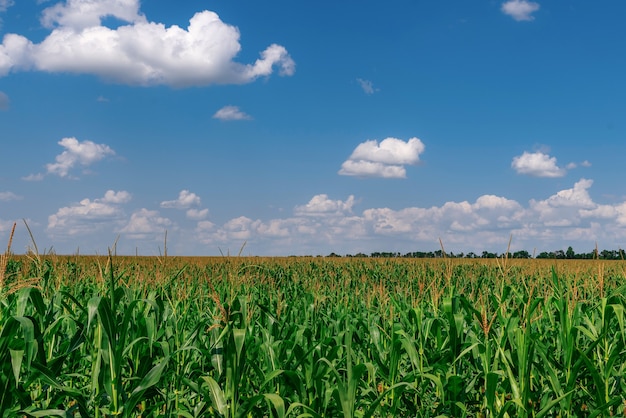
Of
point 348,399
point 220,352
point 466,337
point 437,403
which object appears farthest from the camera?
point 466,337

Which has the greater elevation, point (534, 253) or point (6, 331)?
point (534, 253)

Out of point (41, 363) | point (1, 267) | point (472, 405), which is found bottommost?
point (472, 405)

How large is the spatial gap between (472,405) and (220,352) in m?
2.95

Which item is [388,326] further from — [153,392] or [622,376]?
[153,392]

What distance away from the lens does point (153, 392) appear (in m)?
4.54

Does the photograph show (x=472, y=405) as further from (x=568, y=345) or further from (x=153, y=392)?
(x=153, y=392)

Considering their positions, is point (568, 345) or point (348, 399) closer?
point (348, 399)

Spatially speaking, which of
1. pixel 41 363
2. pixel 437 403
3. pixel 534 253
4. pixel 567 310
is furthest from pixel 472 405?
pixel 41 363

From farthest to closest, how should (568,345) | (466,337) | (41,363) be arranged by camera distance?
(466,337) < (568,345) < (41,363)

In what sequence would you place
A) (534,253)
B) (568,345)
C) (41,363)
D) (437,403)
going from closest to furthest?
(41,363) < (568,345) < (437,403) < (534,253)

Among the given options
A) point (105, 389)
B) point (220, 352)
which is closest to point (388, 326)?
point (220, 352)

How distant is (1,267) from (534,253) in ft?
19.0

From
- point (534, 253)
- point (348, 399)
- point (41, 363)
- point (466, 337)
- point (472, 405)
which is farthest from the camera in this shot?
point (534, 253)

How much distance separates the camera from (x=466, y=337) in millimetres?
6117
